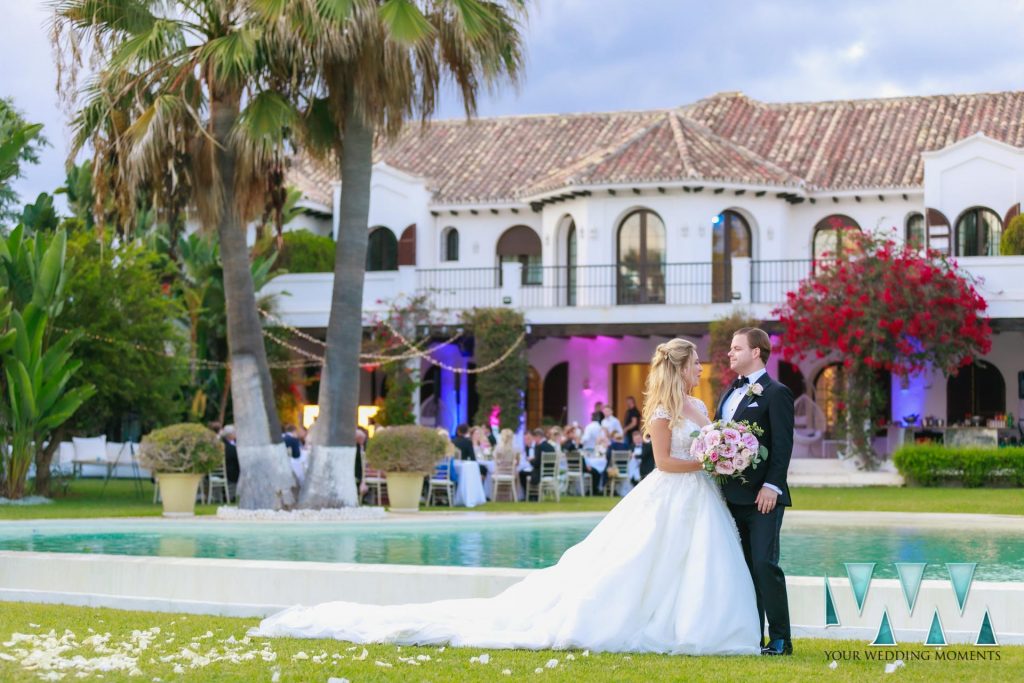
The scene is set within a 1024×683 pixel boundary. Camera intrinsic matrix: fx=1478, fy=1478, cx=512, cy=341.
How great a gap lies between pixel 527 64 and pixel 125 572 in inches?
408

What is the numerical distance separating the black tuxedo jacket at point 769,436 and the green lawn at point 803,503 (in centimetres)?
1182

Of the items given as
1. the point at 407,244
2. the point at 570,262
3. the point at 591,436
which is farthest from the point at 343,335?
the point at 407,244

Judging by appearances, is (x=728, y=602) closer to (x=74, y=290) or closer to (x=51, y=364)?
(x=51, y=364)

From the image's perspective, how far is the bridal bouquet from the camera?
7.87 m

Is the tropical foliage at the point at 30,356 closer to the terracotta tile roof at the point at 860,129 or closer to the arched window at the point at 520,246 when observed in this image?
the arched window at the point at 520,246

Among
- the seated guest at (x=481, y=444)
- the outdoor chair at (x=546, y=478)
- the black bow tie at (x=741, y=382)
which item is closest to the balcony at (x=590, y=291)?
the seated guest at (x=481, y=444)

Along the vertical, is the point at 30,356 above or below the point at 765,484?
above

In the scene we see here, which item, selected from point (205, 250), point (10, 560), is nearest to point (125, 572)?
point (10, 560)

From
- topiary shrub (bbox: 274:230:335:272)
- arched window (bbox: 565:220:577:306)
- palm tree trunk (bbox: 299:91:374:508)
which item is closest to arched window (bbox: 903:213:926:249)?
arched window (bbox: 565:220:577:306)

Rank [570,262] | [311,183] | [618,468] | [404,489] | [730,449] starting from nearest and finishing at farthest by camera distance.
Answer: [730,449] → [404,489] → [618,468] → [570,262] → [311,183]

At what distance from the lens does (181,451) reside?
18938mm

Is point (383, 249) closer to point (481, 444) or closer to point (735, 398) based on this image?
point (481, 444)

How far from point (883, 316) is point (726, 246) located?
5532 mm

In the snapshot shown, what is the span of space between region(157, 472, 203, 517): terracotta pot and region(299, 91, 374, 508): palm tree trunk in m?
1.42
